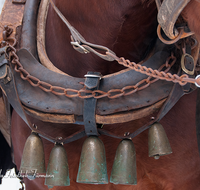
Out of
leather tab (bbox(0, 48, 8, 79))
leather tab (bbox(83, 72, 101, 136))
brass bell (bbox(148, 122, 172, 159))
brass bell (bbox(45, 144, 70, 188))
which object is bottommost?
brass bell (bbox(45, 144, 70, 188))

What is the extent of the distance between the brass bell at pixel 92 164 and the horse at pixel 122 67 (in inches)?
9.1

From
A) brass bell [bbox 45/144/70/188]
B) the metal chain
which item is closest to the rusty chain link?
the metal chain

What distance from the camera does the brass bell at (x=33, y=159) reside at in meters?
1.03

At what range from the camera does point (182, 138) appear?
1195 mm

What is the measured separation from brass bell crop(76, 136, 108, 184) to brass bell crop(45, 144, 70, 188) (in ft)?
0.29

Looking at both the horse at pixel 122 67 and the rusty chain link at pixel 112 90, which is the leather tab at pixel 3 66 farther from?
the horse at pixel 122 67

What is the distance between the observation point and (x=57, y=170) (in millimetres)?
1049

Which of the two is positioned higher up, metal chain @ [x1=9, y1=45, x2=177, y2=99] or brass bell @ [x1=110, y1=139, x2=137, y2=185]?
metal chain @ [x1=9, y1=45, x2=177, y2=99]

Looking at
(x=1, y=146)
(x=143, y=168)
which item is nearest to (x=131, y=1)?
(x=143, y=168)

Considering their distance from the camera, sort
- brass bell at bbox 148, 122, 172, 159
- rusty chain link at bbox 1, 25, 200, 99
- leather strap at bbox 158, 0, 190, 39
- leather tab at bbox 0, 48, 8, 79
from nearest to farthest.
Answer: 1. leather strap at bbox 158, 0, 190, 39
2. rusty chain link at bbox 1, 25, 200, 99
3. brass bell at bbox 148, 122, 172, 159
4. leather tab at bbox 0, 48, 8, 79

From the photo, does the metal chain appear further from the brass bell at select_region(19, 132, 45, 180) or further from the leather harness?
the brass bell at select_region(19, 132, 45, 180)

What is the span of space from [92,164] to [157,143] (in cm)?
26

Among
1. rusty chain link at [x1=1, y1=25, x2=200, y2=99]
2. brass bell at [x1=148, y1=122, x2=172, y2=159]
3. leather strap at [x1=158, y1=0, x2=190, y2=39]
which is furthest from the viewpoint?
brass bell at [x1=148, y1=122, x2=172, y2=159]

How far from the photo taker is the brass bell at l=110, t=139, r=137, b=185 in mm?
998
